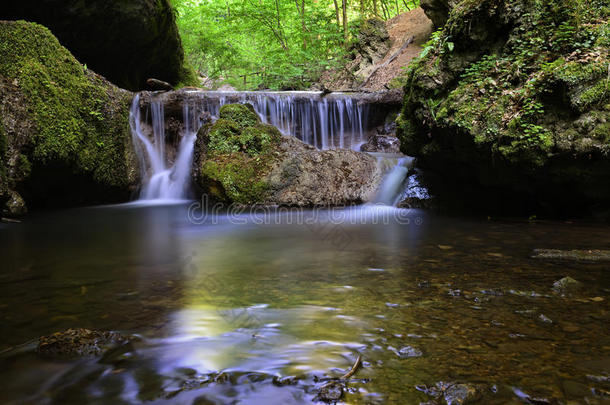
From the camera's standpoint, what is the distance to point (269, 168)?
841 cm

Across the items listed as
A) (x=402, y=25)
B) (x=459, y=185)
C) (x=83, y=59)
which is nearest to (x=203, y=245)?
(x=459, y=185)

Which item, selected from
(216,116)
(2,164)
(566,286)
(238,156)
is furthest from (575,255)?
(216,116)

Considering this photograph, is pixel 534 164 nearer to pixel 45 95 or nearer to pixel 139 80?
pixel 45 95

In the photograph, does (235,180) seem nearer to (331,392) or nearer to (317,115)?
(317,115)

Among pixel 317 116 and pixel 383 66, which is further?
pixel 383 66

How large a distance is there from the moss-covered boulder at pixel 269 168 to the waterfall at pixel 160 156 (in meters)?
1.62

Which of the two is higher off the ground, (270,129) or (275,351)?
(270,129)

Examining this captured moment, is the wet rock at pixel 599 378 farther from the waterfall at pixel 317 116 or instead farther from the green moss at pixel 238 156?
the waterfall at pixel 317 116

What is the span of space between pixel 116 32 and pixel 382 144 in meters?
8.66

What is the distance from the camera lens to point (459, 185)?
325 inches

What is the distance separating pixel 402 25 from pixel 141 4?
48.1ft

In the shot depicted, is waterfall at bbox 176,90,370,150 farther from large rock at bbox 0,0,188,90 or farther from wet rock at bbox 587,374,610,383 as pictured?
wet rock at bbox 587,374,610,383

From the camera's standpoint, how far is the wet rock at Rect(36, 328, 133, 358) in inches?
79.7

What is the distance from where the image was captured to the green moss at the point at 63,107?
7.19 meters
